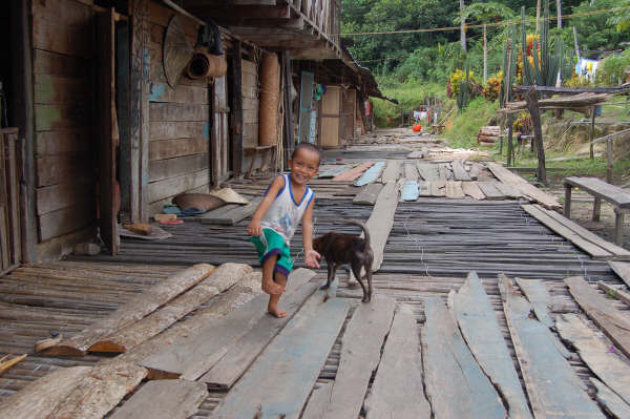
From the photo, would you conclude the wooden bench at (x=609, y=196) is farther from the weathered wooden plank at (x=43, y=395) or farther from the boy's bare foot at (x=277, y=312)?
the weathered wooden plank at (x=43, y=395)

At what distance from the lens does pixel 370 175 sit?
11234mm

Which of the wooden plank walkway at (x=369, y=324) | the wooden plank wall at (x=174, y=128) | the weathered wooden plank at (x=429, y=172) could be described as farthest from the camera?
the weathered wooden plank at (x=429, y=172)

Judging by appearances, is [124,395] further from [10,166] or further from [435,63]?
[435,63]

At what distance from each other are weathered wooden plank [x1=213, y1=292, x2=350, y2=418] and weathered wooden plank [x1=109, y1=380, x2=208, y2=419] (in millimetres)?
123

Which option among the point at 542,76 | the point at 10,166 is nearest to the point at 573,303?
the point at 10,166

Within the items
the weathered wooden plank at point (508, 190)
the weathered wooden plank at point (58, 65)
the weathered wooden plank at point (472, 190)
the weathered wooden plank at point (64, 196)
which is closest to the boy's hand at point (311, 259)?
the weathered wooden plank at point (64, 196)

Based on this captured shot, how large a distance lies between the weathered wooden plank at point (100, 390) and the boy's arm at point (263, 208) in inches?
38.2

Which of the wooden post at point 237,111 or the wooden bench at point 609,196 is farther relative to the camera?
the wooden post at point 237,111

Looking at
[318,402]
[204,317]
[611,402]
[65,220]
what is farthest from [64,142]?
[611,402]

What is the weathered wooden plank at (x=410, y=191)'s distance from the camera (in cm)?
843

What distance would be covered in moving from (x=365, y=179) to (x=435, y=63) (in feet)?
127

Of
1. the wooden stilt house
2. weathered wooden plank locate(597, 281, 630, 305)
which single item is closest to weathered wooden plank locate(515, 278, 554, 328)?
weathered wooden plank locate(597, 281, 630, 305)

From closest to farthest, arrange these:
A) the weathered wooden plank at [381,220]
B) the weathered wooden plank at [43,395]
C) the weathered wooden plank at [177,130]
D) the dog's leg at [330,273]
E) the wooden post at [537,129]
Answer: the weathered wooden plank at [43,395] < the dog's leg at [330,273] < the weathered wooden plank at [381,220] < the weathered wooden plank at [177,130] < the wooden post at [537,129]

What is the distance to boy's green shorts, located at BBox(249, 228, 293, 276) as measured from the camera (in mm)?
3412
